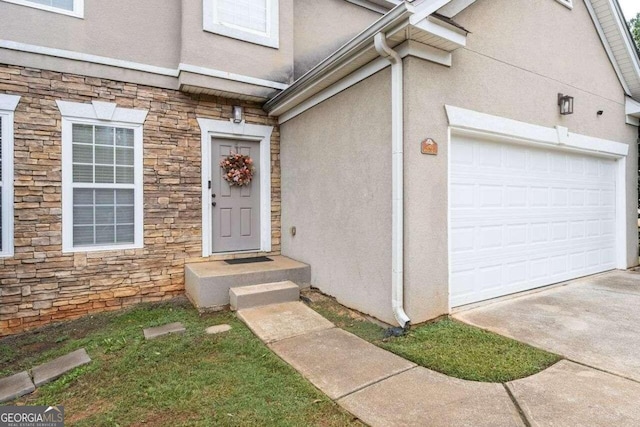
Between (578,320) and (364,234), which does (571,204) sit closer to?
(578,320)

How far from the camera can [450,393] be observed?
257 cm

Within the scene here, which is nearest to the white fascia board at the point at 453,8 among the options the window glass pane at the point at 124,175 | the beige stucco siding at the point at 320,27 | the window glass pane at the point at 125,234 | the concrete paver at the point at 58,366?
the beige stucco siding at the point at 320,27

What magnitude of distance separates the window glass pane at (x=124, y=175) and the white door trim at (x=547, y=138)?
4.67m

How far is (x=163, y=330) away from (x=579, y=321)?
16.3 ft

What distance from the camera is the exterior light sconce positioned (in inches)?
215

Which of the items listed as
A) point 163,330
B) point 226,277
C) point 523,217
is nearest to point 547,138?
point 523,217

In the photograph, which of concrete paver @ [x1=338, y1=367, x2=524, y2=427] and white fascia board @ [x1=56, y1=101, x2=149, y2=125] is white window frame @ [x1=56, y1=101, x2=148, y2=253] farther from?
concrete paver @ [x1=338, y1=367, x2=524, y2=427]

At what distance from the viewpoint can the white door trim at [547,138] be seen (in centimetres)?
425

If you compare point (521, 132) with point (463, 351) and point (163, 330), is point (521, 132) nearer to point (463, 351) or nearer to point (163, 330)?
point (463, 351)

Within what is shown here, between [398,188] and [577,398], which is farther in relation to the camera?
[398,188]

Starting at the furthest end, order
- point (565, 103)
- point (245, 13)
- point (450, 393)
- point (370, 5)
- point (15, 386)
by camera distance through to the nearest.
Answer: point (370, 5), point (245, 13), point (565, 103), point (15, 386), point (450, 393)

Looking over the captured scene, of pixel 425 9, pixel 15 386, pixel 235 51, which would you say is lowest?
pixel 15 386

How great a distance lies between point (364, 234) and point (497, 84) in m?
2.80

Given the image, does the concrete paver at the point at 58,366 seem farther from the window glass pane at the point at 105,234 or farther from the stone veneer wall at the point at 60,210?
the window glass pane at the point at 105,234
